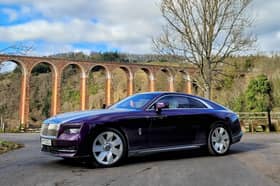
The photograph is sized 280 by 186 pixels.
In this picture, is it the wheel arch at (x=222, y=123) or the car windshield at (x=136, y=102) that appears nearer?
the car windshield at (x=136, y=102)

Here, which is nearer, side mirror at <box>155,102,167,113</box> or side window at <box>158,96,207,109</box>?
side mirror at <box>155,102,167,113</box>

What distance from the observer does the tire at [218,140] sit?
7.11m

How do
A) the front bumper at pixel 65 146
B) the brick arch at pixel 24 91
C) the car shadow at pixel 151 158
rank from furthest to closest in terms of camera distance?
the brick arch at pixel 24 91, the car shadow at pixel 151 158, the front bumper at pixel 65 146

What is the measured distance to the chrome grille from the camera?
572cm

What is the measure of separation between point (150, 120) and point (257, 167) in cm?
199

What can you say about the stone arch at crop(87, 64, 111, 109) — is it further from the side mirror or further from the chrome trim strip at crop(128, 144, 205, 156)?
the side mirror

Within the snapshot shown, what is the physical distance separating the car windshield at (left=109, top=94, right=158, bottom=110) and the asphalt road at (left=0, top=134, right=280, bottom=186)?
1.03m

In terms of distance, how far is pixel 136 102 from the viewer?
6.69 meters

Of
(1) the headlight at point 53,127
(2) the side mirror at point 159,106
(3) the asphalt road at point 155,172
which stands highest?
(2) the side mirror at point 159,106

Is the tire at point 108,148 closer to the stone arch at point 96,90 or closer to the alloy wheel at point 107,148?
the alloy wheel at point 107,148

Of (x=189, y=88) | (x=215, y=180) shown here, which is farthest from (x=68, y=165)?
(x=189, y=88)

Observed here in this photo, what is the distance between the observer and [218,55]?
60.7 ft

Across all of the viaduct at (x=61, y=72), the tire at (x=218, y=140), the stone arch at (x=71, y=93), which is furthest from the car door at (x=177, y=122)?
the stone arch at (x=71, y=93)

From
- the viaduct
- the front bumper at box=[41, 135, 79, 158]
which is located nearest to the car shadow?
the front bumper at box=[41, 135, 79, 158]
